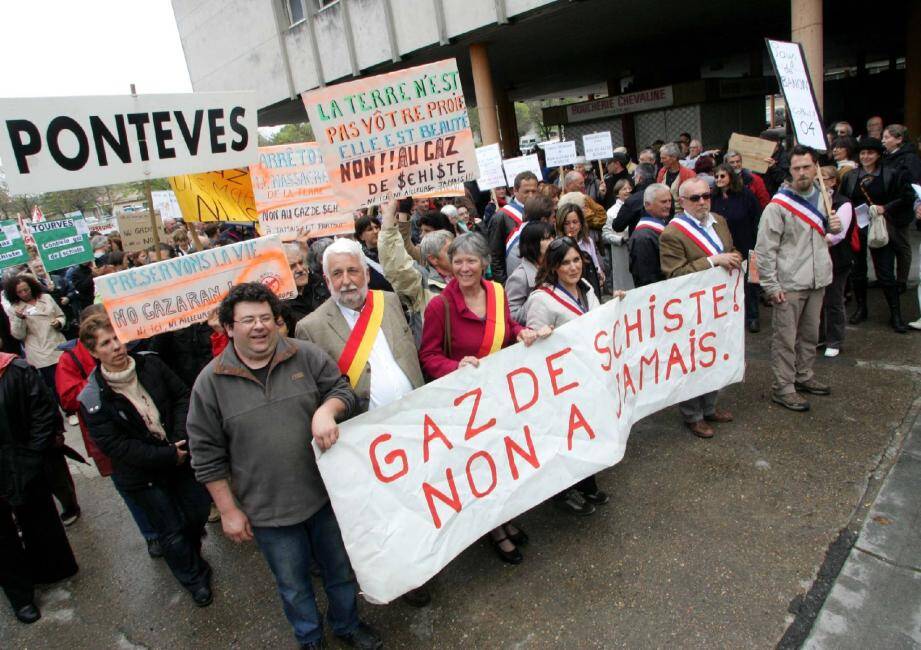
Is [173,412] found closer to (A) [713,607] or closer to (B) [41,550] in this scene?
(B) [41,550]

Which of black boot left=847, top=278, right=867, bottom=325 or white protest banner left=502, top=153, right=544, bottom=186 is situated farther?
white protest banner left=502, top=153, right=544, bottom=186

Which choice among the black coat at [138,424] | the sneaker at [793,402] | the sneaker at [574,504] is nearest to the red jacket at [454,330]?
the sneaker at [574,504]

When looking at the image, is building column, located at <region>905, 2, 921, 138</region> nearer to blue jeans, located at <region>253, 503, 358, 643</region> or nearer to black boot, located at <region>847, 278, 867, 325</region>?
black boot, located at <region>847, 278, 867, 325</region>

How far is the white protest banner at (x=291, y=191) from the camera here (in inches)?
203

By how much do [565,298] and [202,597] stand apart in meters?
2.70

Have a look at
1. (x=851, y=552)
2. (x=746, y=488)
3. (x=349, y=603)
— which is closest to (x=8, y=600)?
(x=349, y=603)

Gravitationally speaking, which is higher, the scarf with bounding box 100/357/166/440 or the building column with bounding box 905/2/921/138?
the building column with bounding box 905/2/921/138

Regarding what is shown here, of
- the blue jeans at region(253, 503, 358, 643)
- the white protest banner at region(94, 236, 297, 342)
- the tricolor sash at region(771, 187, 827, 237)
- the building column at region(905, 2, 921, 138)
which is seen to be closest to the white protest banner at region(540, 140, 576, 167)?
the tricolor sash at region(771, 187, 827, 237)

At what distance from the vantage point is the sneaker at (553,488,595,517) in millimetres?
3613

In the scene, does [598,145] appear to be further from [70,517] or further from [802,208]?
[70,517]

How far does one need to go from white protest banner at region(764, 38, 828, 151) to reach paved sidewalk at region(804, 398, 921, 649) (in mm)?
2472

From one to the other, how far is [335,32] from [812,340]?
1484cm

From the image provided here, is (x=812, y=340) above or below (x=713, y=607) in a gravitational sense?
above

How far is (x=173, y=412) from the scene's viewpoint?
3365 millimetres
